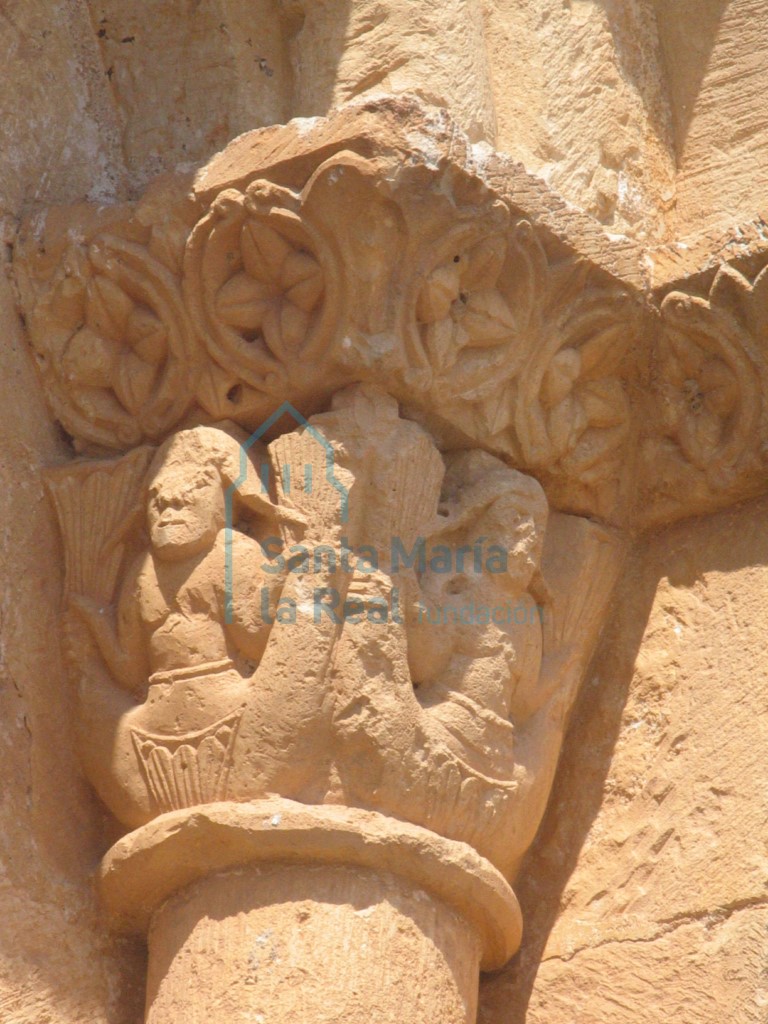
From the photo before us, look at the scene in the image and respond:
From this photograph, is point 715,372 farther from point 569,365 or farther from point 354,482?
point 354,482

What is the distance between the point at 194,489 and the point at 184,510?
0.04 meters

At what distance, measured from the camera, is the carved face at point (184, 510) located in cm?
257

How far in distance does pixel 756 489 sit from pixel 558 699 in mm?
484

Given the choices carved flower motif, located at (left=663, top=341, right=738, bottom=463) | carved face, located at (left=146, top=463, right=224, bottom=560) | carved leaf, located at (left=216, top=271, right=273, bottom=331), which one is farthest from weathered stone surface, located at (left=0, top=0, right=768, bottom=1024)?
carved face, located at (left=146, top=463, right=224, bottom=560)

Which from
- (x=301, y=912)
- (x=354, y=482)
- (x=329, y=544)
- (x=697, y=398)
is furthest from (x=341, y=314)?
(x=301, y=912)

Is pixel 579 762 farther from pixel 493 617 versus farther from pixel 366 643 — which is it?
pixel 366 643

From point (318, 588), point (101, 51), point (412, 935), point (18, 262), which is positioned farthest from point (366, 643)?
point (101, 51)

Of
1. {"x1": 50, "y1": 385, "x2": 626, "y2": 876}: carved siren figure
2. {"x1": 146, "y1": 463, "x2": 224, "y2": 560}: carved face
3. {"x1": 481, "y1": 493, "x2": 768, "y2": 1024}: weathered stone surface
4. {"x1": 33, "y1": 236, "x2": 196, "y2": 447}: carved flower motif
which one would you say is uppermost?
{"x1": 33, "y1": 236, "x2": 196, "y2": 447}: carved flower motif

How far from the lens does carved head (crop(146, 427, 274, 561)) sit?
2.58m

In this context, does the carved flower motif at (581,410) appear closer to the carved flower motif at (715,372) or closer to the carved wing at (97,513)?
the carved flower motif at (715,372)

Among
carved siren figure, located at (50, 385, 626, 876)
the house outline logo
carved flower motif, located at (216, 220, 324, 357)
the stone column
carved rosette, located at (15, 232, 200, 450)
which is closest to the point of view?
the stone column

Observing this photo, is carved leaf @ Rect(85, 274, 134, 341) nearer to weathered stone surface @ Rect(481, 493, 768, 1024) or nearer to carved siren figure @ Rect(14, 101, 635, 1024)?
carved siren figure @ Rect(14, 101, 635, 1024)

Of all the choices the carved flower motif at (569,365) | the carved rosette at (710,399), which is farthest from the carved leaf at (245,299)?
the carved rosette at (710,399)

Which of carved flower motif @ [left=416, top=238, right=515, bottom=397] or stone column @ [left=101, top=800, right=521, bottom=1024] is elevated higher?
carved flower motif @ [left=416, top=238, right=515, bottom=397]
